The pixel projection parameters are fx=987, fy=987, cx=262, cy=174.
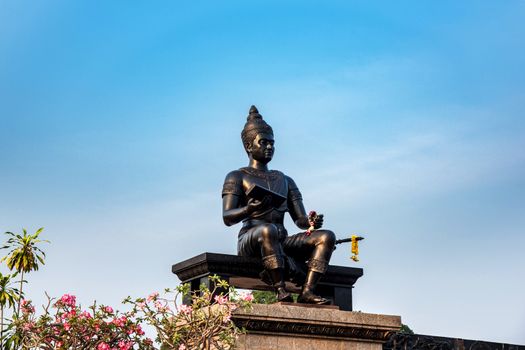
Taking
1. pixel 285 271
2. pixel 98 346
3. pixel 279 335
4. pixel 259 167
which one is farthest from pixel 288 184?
pixel 98 346

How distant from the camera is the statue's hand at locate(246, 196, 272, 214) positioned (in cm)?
1232

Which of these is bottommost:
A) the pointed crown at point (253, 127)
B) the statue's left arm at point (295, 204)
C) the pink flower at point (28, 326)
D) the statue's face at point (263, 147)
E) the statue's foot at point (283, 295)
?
the pink flower at point (28, 326)

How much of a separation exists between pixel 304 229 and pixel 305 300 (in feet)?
4.35

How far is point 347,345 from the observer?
11.9m

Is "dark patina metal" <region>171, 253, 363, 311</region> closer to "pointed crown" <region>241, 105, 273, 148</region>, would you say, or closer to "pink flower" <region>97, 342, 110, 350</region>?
"pink flower" <region>97, 342, 110, 350</region>

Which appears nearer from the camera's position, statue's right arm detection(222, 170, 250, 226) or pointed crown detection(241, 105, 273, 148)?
statue's right arm detection(222, 170, 250, 226)

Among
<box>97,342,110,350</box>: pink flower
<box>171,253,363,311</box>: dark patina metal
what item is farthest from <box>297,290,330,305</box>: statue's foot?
<box>97,342,110,350</box>: pink flower

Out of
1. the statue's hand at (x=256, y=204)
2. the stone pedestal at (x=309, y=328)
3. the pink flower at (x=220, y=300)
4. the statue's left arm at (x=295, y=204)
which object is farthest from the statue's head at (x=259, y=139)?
the pink flower at (x=220, y=300)

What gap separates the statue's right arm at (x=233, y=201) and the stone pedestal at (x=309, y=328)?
1368mm

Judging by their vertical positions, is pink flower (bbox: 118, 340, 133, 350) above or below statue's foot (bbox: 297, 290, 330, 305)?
below

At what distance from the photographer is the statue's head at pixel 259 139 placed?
42.0 ft

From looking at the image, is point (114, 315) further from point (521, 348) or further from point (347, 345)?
point (521, 348)

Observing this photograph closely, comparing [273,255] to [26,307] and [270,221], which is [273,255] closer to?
[270,221]

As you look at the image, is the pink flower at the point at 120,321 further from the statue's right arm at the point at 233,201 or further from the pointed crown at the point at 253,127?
the pointed crown at the point at 253,127
